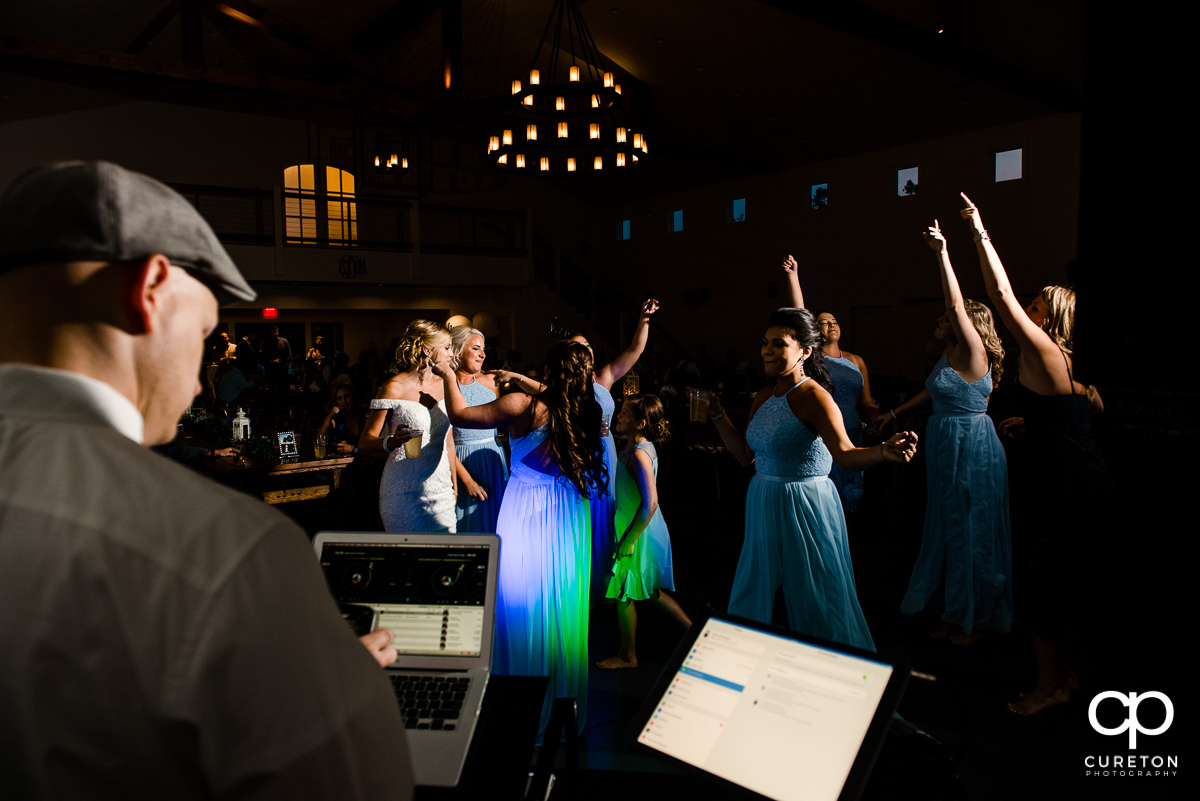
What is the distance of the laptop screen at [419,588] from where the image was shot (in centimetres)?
152

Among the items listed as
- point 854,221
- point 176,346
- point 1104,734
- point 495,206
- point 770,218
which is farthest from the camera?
point 495,206

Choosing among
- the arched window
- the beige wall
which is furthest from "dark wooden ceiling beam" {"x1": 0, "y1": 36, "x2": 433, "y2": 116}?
the arched window

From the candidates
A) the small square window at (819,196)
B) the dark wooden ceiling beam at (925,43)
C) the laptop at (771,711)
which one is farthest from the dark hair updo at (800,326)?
the small square window at (819,196)

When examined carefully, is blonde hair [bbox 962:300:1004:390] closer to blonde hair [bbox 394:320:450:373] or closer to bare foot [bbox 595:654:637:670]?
bare foot [bbox 595:654:637:670]

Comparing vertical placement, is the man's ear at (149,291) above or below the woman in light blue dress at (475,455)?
above

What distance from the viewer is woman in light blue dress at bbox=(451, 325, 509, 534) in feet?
13.1

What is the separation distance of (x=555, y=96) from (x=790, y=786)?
5.27 m

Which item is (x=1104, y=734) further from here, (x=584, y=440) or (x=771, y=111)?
(x=771, y=111)

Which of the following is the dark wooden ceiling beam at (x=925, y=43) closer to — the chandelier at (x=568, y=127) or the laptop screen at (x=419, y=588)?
the chandelier at (x=568, y=127)

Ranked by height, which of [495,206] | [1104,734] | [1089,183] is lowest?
[1104,734]

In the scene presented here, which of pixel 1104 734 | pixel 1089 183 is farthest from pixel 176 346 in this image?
pixel 1104 734

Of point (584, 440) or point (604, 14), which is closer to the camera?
point (584, 440)

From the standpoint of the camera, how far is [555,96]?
5.48m

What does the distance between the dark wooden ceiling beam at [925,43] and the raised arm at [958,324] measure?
211 inches
